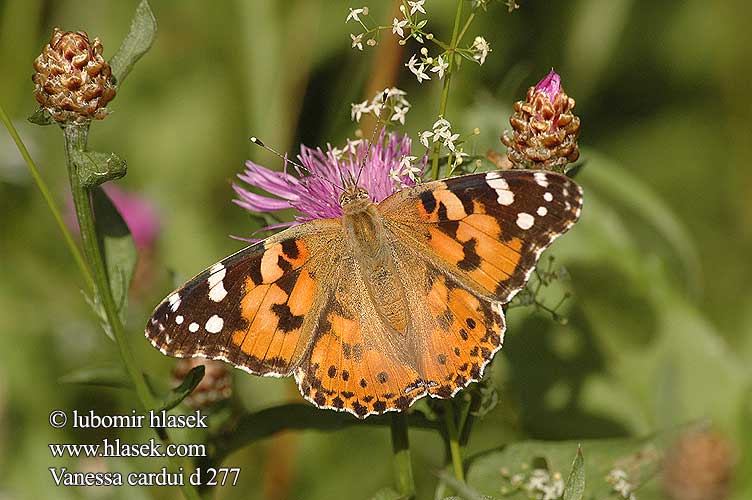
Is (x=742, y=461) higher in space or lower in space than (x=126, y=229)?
lower

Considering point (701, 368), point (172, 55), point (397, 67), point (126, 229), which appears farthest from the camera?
point (172, 55)

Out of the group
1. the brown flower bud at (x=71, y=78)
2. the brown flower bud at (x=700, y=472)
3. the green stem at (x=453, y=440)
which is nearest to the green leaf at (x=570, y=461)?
the green stem at (x=453, y=440)

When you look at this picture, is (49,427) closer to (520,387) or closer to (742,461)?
(520,387)

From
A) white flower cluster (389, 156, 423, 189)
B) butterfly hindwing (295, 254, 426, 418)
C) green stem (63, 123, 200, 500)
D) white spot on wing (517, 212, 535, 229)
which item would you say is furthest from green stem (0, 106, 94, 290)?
white spot on wing (517, 212, 535, 229)

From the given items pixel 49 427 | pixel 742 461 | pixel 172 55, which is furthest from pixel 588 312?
pixel 172 55

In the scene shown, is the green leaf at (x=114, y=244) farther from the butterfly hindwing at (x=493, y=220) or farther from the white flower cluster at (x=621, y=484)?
the white flower cluster at (x=621, y=484)

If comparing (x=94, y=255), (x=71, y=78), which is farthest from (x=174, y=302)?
(x=71, y=78)

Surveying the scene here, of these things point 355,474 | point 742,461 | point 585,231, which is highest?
point 585,231
